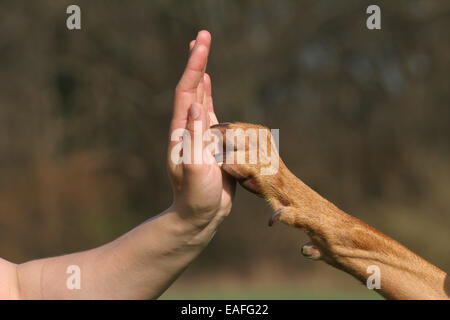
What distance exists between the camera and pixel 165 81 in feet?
60.2

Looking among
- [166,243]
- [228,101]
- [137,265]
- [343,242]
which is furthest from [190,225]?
[228,101]

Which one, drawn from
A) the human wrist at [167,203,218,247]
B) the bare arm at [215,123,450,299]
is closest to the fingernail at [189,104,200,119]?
the human wrist at [167,203,218,247]

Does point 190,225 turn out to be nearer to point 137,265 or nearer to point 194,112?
point 137,265

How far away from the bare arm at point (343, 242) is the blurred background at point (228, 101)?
13.0 meters

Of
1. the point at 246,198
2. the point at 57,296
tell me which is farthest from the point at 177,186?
Answer: the point at 246,198

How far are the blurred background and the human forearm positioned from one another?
1347 centimetres

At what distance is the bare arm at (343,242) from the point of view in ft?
9.52

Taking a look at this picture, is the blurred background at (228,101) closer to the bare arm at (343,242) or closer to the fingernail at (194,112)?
the bare arm at (343,242)

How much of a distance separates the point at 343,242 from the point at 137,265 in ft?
3.18

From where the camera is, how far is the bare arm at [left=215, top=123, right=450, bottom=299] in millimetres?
2900

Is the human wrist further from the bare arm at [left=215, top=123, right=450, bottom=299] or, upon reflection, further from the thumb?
the bare arm at [left=215, top=123, right=450, bottom=299]

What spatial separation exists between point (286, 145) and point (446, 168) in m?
4.01

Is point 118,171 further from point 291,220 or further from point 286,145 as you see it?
point 291,220

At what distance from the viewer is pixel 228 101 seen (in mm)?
17344
